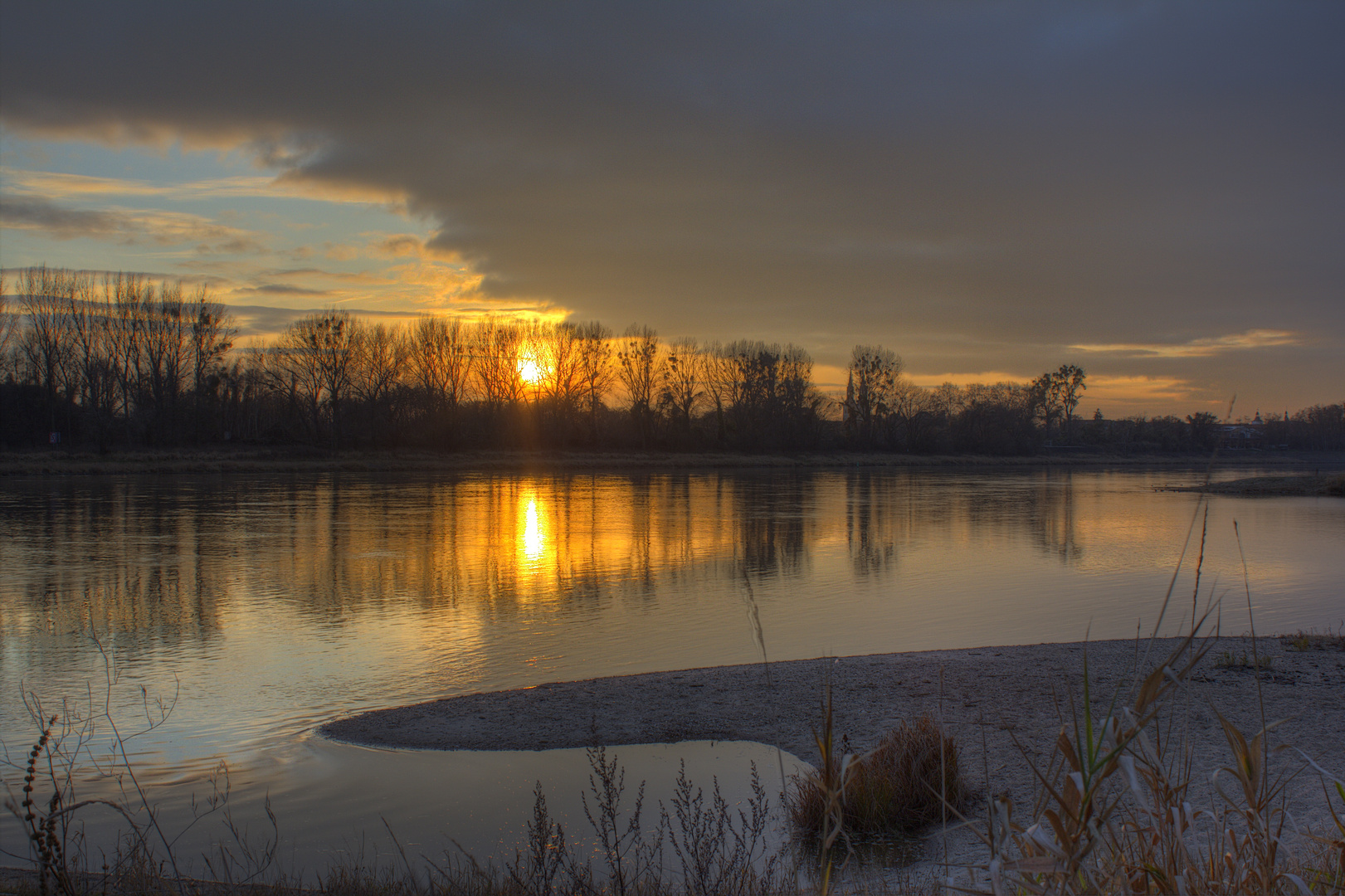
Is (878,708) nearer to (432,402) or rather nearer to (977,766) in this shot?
(977,766)

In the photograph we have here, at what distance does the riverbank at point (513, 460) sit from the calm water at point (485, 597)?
819 inches

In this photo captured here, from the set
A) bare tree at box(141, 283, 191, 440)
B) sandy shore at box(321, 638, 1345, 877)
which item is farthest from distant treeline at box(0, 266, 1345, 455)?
sandy shore at box(321, 638, 1345, 877)

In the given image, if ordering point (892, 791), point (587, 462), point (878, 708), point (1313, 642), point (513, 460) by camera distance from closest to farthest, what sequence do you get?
1. point (892, 791)
2. point (878, 708)
3. point (1313, 642)
4. point (513, 460)
5. point (587, 462)

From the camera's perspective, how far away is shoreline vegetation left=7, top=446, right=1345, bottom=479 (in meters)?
47.8

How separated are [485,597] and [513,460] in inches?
2220

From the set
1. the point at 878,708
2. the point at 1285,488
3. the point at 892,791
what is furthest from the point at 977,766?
the point at 1285,488

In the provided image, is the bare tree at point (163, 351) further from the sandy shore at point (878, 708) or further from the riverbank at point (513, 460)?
the sandy shore at point (878, 708)

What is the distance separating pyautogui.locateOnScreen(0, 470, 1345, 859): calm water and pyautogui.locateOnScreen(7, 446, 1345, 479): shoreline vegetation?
18853mm

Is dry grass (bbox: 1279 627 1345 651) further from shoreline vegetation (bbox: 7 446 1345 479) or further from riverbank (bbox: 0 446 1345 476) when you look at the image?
riverbank (bbox: 0 446 1345 476)

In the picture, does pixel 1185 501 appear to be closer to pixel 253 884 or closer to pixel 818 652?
pixel 818 652

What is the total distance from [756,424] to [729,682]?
7977 centimetres

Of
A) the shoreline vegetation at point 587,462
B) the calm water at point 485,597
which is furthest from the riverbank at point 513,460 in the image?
the calm water at point 485,597

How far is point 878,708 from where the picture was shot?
7.93m

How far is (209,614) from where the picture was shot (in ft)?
41.4
